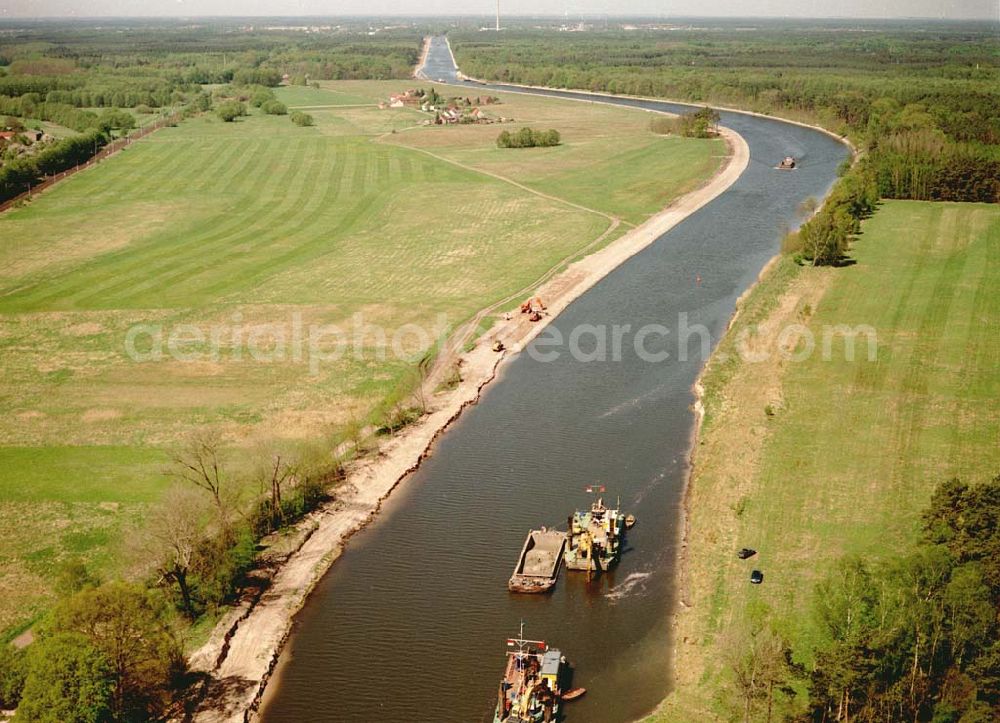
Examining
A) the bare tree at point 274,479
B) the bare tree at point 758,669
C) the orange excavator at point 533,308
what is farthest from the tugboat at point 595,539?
the orange excavator at point 533,308

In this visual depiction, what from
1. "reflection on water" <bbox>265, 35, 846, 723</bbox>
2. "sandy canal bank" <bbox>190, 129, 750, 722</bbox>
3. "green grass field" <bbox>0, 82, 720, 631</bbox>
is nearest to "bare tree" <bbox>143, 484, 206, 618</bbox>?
"sandy canal bank" <bbox>190, 129, 750, 722</bbox>

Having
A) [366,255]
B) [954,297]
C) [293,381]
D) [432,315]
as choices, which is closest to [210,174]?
[366,255]

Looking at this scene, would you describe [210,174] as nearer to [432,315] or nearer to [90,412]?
[432,315]

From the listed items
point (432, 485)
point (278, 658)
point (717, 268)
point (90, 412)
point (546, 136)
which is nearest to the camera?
point (278, 658)

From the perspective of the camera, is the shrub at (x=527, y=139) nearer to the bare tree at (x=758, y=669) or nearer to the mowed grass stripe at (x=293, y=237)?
the mowed grass stripe at (x=293, y=237)

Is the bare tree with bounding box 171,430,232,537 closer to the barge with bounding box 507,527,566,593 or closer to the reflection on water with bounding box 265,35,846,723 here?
the reflection on water with bounding box 265,35,846,723
